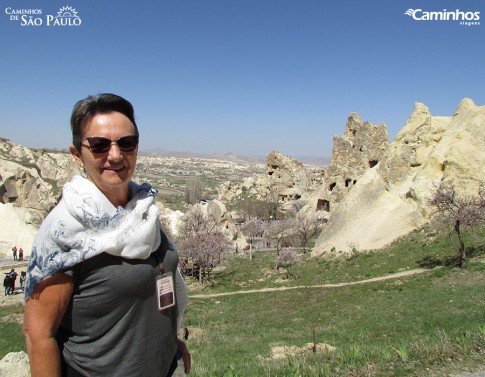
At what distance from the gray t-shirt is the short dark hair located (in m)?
0.73

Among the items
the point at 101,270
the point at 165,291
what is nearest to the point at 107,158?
the point at 101,270

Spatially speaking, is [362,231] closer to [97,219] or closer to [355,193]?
[355,193]

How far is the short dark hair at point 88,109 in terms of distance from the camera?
2.24m

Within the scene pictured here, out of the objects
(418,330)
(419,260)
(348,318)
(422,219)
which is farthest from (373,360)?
(422,219)

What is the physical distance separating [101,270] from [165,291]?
0.45 meters

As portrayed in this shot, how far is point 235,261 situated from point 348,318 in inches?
924

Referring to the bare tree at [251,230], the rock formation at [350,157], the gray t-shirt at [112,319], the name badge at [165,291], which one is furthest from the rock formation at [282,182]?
the gray t-shirt at [112,319]

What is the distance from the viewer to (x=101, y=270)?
2.08m

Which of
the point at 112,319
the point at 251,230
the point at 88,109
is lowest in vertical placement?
the point at 251,230

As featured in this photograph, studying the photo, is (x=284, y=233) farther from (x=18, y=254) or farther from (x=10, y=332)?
(x=10, y=332)

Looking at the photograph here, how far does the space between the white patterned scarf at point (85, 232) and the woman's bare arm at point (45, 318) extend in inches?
1.9

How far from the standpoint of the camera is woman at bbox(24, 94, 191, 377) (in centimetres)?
199

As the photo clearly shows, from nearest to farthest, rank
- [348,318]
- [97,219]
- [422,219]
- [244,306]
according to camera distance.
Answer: [97,219], [348,318], [244,306], [422,219]

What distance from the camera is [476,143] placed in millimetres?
25062
